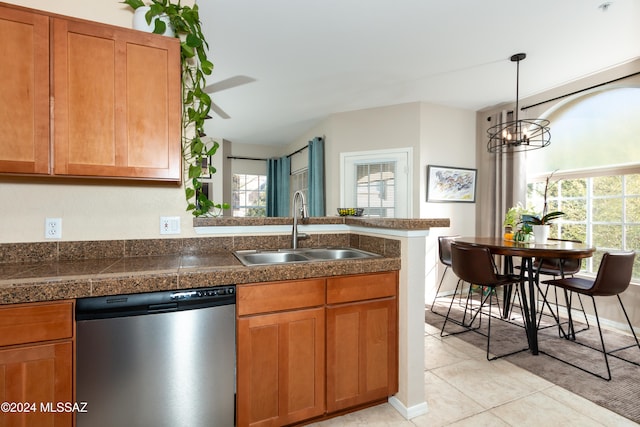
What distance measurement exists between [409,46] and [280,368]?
2.73m

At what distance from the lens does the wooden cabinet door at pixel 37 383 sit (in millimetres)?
1130

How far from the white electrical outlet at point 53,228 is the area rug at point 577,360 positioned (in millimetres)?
3163

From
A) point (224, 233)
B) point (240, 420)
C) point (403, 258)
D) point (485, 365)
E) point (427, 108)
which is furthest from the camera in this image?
point (427, 108)

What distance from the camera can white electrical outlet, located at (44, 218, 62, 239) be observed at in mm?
1669

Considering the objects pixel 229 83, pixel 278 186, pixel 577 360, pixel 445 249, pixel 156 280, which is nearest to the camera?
pixel 156 280

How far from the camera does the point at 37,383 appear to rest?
1.16m

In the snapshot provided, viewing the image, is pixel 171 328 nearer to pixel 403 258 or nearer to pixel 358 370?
pixel 358 370

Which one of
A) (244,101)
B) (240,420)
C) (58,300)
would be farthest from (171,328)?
(244,101)

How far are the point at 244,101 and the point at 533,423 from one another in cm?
425

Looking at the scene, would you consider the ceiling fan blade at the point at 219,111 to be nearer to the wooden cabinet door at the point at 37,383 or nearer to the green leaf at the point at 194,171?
the green leaf at the point at 194,171

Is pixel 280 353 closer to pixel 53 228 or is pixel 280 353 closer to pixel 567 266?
pixel 53 228

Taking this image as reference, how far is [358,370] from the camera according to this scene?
167 centimetres

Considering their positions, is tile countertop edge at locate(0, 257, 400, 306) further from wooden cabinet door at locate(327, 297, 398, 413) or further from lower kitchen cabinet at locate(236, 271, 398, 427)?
wooden cabinet door at locate(327, 297, 398, 413)

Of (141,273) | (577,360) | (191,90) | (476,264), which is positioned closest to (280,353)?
(141,273)
